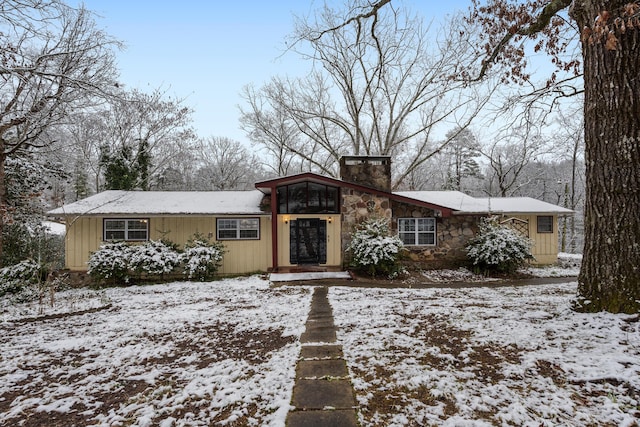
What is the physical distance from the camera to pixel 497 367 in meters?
3.24

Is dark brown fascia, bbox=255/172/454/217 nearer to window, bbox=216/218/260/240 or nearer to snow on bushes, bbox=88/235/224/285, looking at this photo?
window, bbox=216/218/260/240

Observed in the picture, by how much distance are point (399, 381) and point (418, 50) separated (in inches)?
696

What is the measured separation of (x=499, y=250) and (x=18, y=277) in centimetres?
1519

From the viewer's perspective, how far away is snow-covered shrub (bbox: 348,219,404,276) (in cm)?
1017

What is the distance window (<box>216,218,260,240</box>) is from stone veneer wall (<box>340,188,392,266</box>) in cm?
325

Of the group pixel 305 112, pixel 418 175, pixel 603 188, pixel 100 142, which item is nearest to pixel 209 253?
pixel 603 188

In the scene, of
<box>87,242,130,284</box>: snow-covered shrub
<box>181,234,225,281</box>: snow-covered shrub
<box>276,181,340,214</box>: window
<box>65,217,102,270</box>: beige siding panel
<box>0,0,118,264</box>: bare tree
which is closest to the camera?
<box>0,0,118,264</box>: bare tree

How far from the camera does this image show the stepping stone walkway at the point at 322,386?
2.56m

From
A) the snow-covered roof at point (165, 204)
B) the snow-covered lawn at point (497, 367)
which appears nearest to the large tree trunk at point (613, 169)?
the snow-covered lawn at point (497, 367)

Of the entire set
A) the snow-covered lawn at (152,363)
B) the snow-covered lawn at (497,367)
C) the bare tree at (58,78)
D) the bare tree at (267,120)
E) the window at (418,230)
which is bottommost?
the snow-covered lawn at (152,363)

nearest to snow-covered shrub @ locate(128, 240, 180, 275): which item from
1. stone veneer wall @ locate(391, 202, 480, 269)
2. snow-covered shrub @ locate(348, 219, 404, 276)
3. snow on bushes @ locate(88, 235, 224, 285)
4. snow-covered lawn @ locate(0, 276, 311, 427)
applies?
snow on bushes @ locate(88, 235, 224, 285)

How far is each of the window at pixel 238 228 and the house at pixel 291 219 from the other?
35 mm

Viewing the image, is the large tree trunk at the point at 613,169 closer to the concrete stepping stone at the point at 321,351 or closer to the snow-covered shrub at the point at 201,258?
the concrete stepping stone at the point at 321,351

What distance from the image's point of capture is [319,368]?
3.48 m
